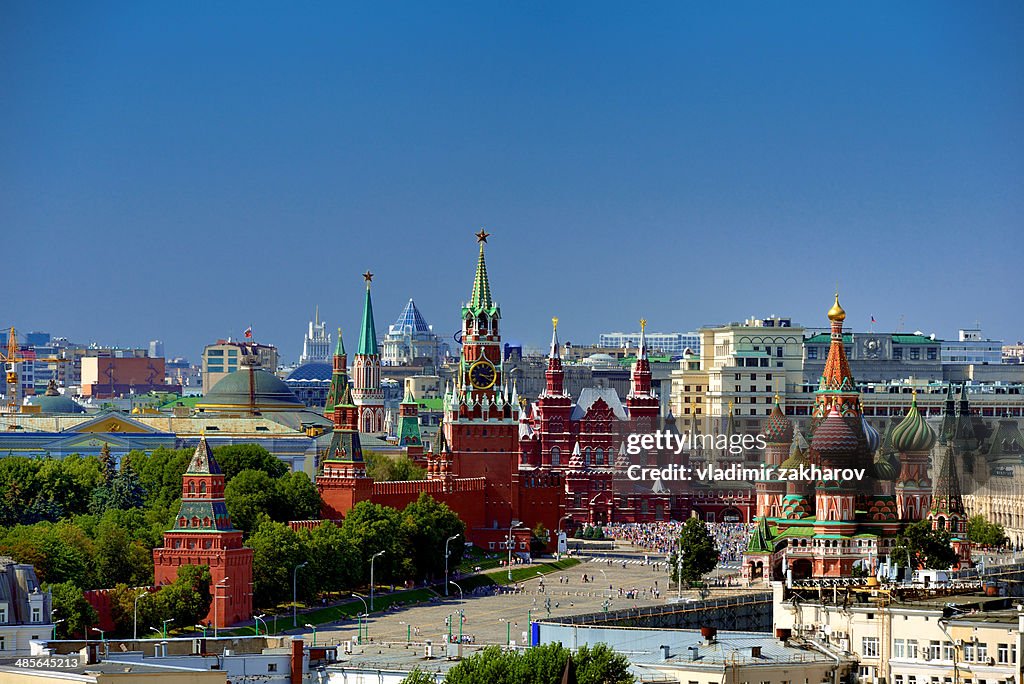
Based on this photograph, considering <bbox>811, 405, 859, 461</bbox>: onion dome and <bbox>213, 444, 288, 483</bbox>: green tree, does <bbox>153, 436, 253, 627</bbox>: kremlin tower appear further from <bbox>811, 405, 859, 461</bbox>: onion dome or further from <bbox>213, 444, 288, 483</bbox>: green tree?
<bbox>811, 405, 859, 461</bbox>: onion dome

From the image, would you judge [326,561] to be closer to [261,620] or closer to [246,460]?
[261,620]

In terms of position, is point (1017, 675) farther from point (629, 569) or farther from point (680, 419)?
point (680, 419)

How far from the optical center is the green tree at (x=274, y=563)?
113188 mm

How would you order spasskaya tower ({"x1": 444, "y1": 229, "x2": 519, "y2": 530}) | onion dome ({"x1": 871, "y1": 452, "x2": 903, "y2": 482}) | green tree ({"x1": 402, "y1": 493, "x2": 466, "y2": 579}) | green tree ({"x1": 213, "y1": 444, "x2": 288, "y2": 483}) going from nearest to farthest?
green tree ({"x1": 402, "y1": 493, "x2": 466, "y2": 579}) → onion dome ({"x1": 871, "y1": 452, "x2": 903, "y2": 482}) → green tree ({"x1": 213, "y1": 444, "x2": 288, "y2": 483}) → spasskaya tower ({"x1": 444, "y1": 229, "x2": 519, "y2": 530})

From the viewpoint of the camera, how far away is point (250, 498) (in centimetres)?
13150

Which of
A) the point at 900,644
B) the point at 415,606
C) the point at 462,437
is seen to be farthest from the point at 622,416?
the point at 900,644

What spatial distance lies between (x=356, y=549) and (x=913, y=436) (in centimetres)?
3472

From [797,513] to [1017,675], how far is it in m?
76.7

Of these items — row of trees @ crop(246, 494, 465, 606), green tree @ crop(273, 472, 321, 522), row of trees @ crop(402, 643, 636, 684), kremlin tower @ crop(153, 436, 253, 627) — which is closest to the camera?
row of trees @ crop(402, 643, 636, 684)

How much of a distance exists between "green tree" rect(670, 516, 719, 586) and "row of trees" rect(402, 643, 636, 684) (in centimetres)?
6099

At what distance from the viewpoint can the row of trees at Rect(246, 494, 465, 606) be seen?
376ft

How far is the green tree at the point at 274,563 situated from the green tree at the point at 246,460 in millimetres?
26393

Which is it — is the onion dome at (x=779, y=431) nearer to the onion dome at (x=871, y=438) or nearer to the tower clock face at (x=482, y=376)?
the onion dome at (x=871, y=438)

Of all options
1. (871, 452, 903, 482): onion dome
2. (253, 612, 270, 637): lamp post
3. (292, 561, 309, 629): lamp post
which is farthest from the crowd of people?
(253, 612, 270, 637): lamp post
